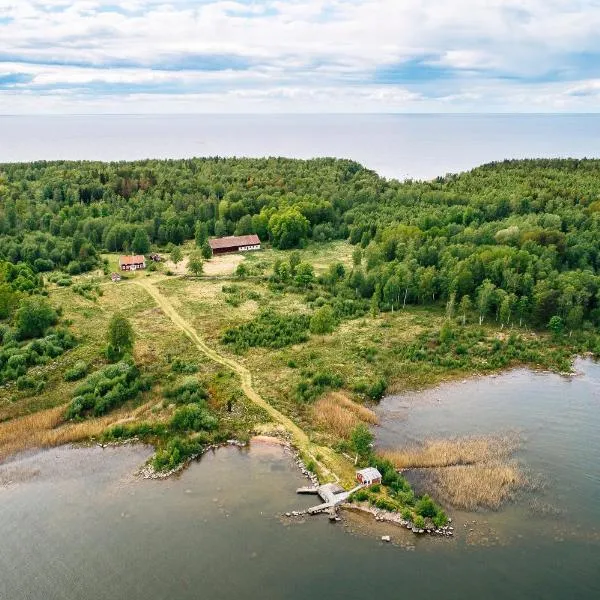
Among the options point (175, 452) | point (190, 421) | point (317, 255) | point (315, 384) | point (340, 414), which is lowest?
point (175, 452)

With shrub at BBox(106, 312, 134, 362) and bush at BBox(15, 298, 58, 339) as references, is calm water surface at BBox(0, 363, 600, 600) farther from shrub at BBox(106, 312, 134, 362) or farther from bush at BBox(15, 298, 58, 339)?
bush at BBox(15, 298, 58, 339)

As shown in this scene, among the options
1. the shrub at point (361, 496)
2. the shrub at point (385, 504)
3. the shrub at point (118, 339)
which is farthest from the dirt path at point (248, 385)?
the shrub at point (118, 339)

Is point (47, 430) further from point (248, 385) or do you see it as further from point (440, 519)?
point (440, 519)

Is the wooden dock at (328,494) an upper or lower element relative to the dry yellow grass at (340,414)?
lower

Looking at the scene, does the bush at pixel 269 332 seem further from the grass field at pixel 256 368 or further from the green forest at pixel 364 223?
the green forest at pixel 364 223

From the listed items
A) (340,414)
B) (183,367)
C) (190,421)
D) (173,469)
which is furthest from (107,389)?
(340,414)

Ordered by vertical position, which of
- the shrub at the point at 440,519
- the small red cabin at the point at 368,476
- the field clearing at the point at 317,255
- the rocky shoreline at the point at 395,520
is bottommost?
Answer: the rocky shoreline at the point at 395,520

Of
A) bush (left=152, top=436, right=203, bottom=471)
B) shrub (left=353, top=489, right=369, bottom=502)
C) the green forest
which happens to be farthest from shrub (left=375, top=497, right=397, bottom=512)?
the green forest
